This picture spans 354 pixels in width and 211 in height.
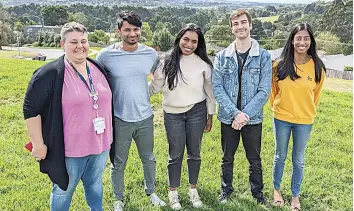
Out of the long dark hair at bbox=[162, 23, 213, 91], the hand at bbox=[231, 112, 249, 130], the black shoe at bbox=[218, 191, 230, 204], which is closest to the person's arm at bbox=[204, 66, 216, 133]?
the long dark hair at bbox=[162, 23, 213, 91]

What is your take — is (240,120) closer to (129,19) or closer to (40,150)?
(129,19)

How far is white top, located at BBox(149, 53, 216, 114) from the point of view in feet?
10.2

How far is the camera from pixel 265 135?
5492 millimetres

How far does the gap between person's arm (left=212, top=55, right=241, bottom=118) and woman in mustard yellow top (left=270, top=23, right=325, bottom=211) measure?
0.44 metres

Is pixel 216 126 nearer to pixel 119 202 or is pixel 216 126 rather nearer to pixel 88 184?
pixel 119 202

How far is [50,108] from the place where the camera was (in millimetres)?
2383

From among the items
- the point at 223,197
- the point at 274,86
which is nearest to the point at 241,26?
the point at 274,86

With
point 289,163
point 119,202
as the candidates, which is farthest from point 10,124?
point 289,163

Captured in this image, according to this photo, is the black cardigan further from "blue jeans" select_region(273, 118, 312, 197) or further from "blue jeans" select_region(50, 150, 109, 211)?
"blue jeans" select_region(273, 118, 312, 197)

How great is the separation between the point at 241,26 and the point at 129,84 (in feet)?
3.42

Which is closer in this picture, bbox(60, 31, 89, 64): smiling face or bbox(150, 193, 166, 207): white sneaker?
bbox(60, 31, 89, 64): smiling face

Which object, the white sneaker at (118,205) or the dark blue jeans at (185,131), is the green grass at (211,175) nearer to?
the white sneaker at (118,205)

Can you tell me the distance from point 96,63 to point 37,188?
5.66 feet

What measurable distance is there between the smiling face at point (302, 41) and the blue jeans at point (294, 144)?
65 cm
